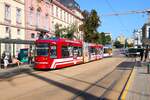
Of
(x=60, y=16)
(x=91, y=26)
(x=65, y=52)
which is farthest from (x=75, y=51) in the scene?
(x=91, y=26)

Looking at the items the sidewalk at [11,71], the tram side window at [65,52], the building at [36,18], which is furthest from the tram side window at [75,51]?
the building at [36,18]

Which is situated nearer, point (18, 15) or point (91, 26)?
point (18, 15)

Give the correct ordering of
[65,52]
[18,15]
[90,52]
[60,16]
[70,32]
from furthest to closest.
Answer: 1. [60,16]
2. [70,32]
3. [90,52]
4. [18,15]
5. [65,52]

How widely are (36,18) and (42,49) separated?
26.1 meters

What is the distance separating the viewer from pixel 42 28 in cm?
5928

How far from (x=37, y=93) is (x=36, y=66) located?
17149 mm

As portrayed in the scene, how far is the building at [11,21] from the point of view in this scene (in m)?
44.5

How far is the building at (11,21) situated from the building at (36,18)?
1803 millimetres

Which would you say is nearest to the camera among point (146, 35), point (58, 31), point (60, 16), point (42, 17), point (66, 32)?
point (42, 17)

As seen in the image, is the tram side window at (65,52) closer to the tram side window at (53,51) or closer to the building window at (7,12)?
the tram side window at (53,51)

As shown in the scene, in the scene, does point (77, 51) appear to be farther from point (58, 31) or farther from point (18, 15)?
A: point (58, 31)

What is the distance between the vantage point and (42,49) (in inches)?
1249

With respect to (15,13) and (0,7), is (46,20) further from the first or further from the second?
(0,7)

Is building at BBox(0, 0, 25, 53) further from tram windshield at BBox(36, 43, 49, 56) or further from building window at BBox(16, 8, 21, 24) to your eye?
tram windshield at BBox(36, 43, 49, 56)
